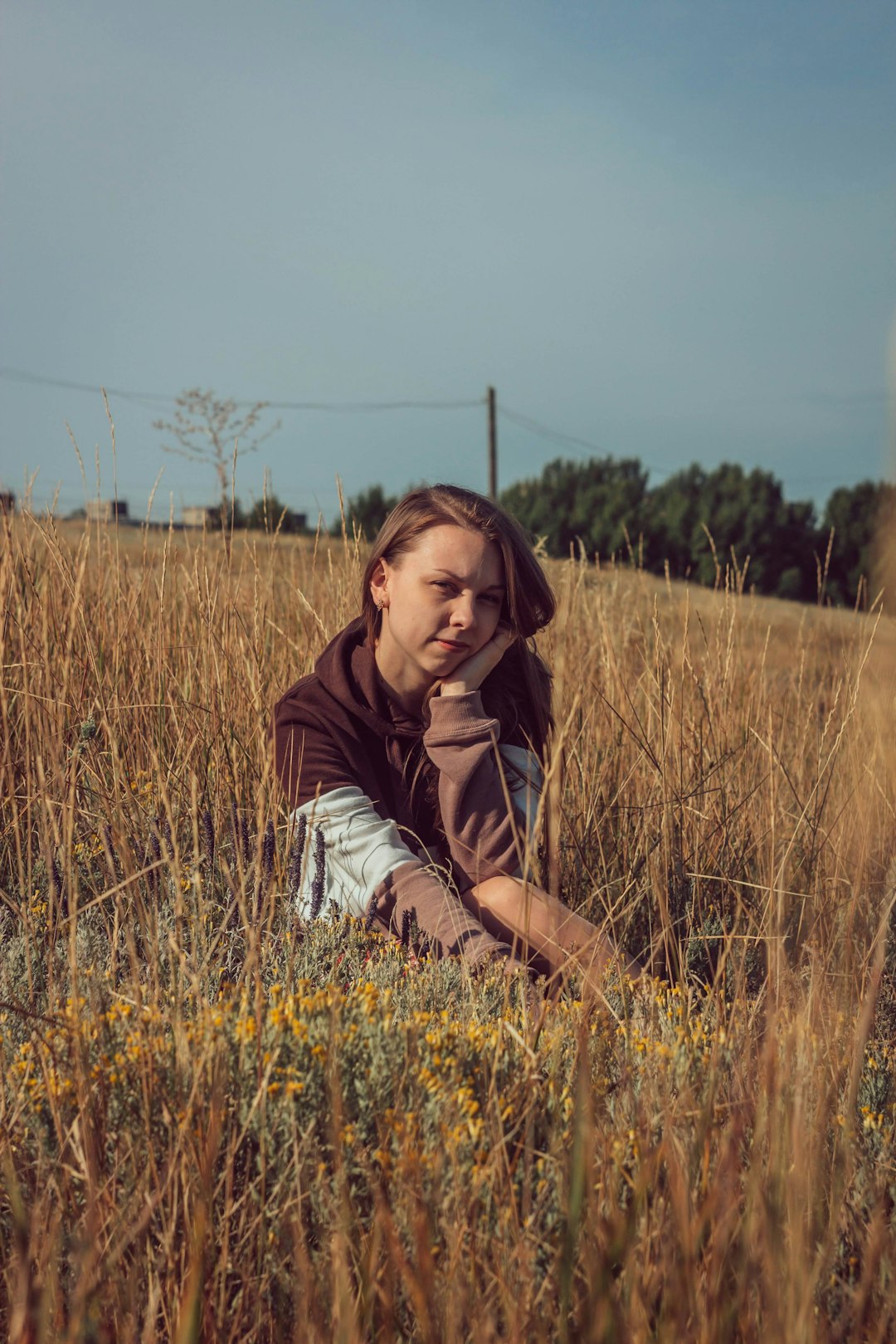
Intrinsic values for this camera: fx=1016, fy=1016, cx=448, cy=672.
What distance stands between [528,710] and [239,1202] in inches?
64.4

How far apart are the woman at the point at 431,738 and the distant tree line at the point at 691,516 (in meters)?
31.9

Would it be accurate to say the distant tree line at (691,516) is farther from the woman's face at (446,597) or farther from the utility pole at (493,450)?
the woman's face at (446,597)

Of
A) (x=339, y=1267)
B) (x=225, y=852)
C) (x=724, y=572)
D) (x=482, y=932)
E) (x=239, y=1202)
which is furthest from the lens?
(x=724, y=572)

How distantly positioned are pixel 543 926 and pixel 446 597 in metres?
0.74

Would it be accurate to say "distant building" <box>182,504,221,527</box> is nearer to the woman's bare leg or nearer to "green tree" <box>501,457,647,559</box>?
the woman's bare leg

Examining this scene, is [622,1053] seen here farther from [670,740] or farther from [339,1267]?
[670,740]

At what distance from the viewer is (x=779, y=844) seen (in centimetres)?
261

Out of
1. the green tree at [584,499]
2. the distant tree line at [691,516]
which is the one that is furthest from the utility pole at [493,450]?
the green tree at [584,499]

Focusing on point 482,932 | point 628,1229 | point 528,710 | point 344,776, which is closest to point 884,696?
point 628,1229

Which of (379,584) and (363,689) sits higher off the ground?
(379,584)

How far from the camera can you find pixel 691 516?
146 ft

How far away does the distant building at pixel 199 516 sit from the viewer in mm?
3262

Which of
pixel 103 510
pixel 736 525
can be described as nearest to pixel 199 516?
pixel 103 510

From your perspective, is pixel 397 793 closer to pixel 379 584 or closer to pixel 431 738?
pixel 431 738
